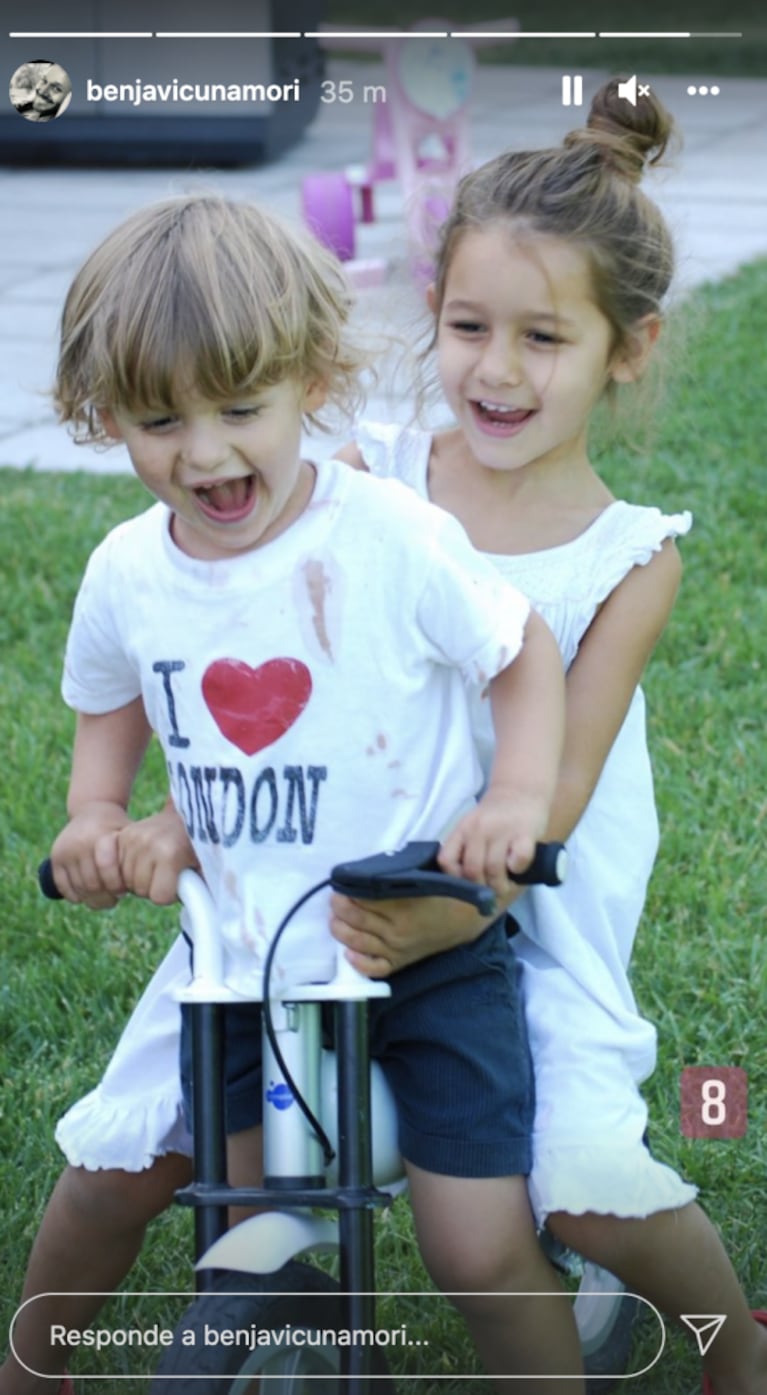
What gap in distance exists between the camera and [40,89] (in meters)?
1.98

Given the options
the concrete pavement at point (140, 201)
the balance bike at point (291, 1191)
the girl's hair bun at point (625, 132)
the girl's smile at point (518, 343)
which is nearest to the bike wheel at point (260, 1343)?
the balance bike at point (291, 1191)

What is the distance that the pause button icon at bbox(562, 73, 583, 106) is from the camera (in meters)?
2.17

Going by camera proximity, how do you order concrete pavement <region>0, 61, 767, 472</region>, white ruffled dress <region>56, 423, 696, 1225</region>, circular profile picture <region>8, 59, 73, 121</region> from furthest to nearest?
concrete pavement <region>0, 61, 767, 472</region> < circular profile picture <region>8, 59, 73, 121</region> < white ruffled dress <region>56, 423, 696, 1225</region>

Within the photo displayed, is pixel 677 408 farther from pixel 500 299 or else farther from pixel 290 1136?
pixel 290 1136

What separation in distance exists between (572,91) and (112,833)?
1037 millimetres

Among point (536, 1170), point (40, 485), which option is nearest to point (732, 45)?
point (536, 1170)

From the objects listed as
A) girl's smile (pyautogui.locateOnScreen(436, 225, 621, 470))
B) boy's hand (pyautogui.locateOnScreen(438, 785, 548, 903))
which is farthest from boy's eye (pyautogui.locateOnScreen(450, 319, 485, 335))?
boy's hand (pyautogui.locateOnScreen(438, 785, 548, 903))

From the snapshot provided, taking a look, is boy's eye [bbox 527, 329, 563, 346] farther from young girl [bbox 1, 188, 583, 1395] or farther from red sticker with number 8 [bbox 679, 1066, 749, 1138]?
red sticker with number 8 [bbox 679, 1066, 749, 1138]

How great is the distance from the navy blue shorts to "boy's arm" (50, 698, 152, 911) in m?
0.14

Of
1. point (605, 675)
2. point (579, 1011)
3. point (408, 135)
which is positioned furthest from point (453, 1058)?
point (408, 135)

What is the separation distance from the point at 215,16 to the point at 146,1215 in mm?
1519

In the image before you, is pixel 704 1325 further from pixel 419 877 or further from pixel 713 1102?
pixel 419 877

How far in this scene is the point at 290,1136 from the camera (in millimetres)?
1520

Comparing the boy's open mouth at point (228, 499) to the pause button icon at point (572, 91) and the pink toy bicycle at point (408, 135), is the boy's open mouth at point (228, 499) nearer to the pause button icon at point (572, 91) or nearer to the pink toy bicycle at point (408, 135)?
the pause button icon at point (572, 91)
